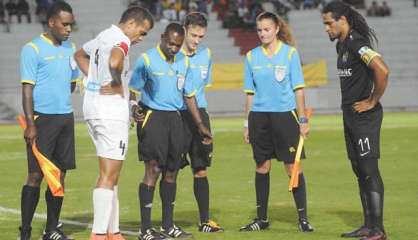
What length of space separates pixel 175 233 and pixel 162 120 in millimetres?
1179

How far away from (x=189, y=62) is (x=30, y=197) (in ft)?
7.56

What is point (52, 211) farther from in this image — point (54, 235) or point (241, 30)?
point (241, 30)

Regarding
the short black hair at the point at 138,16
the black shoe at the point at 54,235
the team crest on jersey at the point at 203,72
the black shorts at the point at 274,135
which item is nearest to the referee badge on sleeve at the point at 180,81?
the team crest on jersey at the point at 203,72

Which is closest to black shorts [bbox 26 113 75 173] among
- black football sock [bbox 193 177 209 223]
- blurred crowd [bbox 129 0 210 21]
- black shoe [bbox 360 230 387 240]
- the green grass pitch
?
the green grass pitch

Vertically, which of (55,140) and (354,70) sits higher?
(354,70)

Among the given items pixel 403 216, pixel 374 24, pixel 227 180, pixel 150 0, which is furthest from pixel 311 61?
pixel 403 216

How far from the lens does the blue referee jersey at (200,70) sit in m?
11.7

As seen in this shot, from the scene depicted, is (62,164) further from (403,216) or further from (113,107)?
(403,216)

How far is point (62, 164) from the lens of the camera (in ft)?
35.9

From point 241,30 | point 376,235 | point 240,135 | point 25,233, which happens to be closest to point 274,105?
point 376,235

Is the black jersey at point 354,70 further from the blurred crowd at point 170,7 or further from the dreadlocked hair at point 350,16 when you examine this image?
the blurred crowd at point 170,7

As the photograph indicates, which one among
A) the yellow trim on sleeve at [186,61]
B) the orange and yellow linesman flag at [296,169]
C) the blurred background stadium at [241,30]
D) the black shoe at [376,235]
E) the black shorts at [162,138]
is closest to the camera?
the black shoe at [376,235]

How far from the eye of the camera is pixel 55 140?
428 inches

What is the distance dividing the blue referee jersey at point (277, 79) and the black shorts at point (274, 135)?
3.4 inches
